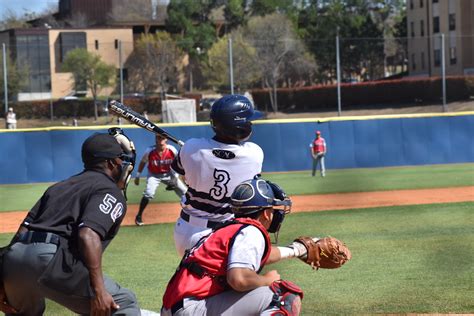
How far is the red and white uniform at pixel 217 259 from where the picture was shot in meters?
4.30

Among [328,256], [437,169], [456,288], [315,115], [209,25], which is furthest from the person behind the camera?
[209,25]

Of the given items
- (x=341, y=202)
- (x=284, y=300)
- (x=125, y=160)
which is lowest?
(x=341, y=202)

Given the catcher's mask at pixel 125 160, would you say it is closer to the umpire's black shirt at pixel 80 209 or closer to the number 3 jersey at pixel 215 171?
the umpire's black shirt at pixel 80 209

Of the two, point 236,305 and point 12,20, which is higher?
point 12,20

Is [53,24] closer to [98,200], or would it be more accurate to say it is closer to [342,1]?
[342,1]

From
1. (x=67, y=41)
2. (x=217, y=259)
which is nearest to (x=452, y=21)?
(x=67, y=41)

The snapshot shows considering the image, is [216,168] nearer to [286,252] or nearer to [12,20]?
[286,252]

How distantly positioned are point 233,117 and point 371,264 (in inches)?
177

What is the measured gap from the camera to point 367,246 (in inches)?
443

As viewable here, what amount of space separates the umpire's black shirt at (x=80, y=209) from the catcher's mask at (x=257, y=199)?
85 cm

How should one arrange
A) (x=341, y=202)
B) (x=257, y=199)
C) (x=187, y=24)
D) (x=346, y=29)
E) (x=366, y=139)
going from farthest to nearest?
1. (x=346, y=29)
2. (x=187, y=24)
3. (x=366, y=139)
4. (x=341, y=202)
5. (x=257, y=199)

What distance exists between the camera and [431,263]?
32.1 feet

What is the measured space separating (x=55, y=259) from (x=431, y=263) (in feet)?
19.6

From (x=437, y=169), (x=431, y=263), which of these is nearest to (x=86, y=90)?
(x=437, y=169)
